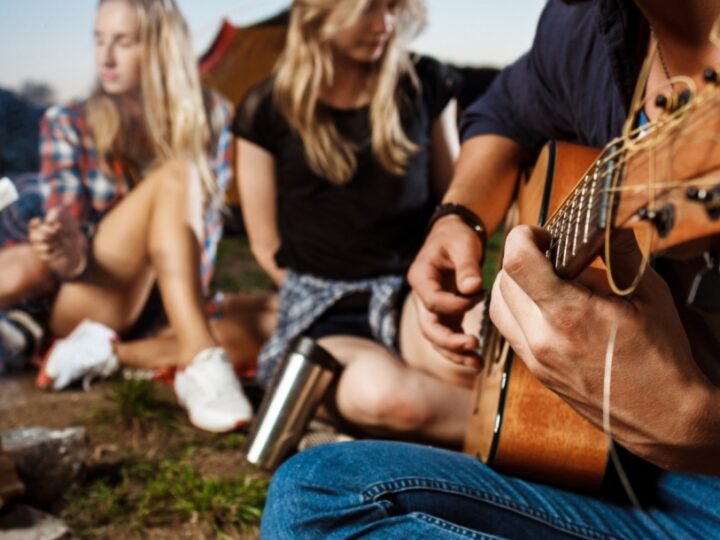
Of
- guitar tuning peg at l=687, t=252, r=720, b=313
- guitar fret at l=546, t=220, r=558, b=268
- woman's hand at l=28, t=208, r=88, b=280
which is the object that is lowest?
woman's hand at l=28, t=208, r=88, b=280

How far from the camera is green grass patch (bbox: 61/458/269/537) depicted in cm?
169

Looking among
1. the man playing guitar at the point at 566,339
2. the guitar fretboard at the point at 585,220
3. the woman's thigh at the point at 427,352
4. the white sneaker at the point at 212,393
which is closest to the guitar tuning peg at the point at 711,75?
the man playing guitar at the point at 566,339

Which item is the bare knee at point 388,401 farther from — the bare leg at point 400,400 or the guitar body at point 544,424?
the guitar body at point 544,424

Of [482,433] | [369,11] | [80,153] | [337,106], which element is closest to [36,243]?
[80,153]

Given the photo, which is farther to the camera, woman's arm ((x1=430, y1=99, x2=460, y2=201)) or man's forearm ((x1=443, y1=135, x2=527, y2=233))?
woman's arm ((x1=430, y1=99, x2=460, y2=201))

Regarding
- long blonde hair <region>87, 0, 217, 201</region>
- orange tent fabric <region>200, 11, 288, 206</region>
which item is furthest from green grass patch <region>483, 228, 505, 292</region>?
long blonde hair <region>87, 0, 217, 201</region>

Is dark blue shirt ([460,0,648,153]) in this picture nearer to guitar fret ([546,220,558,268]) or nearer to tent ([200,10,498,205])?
guitar fret ([546,220,558,268])

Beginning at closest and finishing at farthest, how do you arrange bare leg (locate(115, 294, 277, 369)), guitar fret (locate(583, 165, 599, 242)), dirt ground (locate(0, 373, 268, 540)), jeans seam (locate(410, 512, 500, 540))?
guitar fret (locate(583, 165, 599, 242))
jeans seam (locate(410, 512, 500, 540))
dirt ground (locate(0, 373, 268, 540))
bare leg (locate(115, 294, 277, 369))

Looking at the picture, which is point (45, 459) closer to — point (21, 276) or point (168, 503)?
point (168, 503)

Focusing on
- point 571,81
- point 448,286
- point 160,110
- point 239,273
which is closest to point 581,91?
point 571,81

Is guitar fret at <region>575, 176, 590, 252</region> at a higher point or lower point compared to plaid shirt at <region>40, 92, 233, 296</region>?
higher

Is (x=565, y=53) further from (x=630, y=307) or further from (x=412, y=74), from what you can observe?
(x=412, y=74)

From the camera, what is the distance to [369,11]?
2.31 meters

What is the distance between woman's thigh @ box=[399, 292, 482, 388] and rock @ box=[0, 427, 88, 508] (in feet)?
2.59
